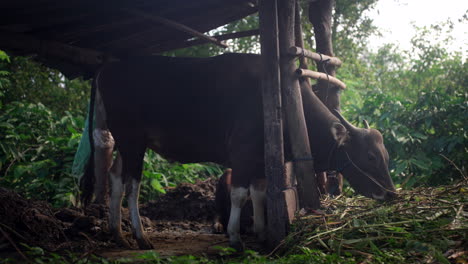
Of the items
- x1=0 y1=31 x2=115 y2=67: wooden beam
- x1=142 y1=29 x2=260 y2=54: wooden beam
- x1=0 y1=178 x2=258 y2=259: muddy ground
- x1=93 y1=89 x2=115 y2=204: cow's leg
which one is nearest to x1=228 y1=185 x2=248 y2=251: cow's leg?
x1=0 y1=178 x2=258 y2=259: muddy ground

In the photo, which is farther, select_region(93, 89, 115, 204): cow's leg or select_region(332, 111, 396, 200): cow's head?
select_region(93, 89, 115, 204): cow's leg

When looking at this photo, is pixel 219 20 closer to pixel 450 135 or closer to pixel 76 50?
pixel 76 50

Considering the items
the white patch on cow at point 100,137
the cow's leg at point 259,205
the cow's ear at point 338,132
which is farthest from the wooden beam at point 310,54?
the white patch on cow at point 100,137

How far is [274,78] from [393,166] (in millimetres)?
3214

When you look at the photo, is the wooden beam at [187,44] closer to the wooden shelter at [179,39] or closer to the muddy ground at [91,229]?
the wooden shelter at [179,39]

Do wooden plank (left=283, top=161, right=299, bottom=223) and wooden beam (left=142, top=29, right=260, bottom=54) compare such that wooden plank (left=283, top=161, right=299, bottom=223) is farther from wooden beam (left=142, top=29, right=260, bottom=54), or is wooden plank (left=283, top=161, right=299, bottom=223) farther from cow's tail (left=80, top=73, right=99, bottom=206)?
cow's tail (left=80, top=73, right=99, bottom=206)

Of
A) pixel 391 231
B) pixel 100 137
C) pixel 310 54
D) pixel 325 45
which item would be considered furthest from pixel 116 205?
pixel 325 45

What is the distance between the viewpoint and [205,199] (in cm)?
705

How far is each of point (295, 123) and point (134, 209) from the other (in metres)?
1.83

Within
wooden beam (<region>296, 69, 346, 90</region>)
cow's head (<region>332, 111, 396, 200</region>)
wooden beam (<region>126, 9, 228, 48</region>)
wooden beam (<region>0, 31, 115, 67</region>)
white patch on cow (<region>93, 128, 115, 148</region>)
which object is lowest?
cow's head (<region>332, 111, 396, 200</region>)

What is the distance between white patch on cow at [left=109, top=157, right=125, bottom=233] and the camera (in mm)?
4734

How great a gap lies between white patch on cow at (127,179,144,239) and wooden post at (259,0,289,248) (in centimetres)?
133

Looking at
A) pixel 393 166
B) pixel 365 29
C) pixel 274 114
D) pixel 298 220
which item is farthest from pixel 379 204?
pixel 365 29

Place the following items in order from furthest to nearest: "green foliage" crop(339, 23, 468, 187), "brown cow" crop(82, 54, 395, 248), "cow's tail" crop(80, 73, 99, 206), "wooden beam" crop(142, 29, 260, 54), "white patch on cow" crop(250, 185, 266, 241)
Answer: "green foliage" crop(339, 23, 468, 187) → "wooden beam" crop(142, 29, 260, 54) → "cow's tail" crop(80, 73, 99, 206) → "white patch on cow" crop(250, 185, 266, 241) → "brown cow" crop(82, 54, 395, 248)
